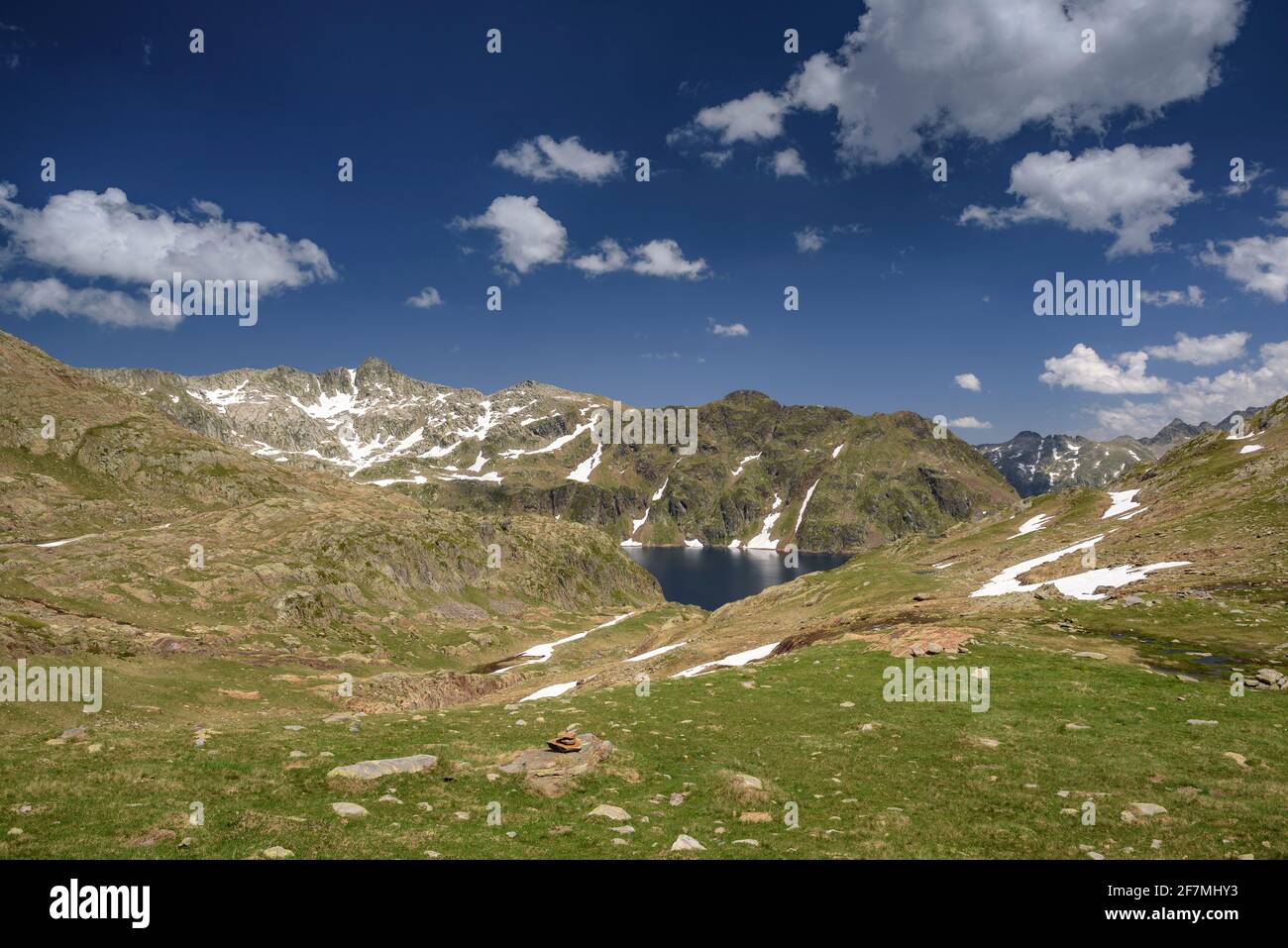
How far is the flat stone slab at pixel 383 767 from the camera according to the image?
728 inches

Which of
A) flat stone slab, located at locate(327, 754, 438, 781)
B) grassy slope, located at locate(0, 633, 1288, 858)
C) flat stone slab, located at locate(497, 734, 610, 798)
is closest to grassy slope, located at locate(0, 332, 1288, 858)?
grassy slope, located at locate(0, 633, 1288, 858)

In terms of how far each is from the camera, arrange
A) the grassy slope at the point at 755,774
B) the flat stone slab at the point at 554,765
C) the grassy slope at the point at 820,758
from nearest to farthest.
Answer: the grassy slope at the point at 755,774
the grassy slope at the point at 820,758
the flat stone slab at the point at 554,765

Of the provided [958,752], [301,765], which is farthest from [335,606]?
[958,752]

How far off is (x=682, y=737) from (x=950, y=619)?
2960 cm

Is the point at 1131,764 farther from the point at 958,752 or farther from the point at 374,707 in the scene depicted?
the point at 374,707

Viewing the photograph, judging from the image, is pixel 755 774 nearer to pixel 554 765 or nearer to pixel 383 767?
pixel 554 765

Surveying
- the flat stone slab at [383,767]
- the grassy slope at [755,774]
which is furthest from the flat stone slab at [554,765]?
the flat stone slab at [383,767]

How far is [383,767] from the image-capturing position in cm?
1941

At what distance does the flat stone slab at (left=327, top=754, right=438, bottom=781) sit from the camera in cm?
1849

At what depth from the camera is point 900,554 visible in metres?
112

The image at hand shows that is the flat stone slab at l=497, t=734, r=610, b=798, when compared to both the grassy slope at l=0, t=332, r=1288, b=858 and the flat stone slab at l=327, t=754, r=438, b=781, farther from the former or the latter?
the flat stone slab at l=327, t=754, r=438, b=781

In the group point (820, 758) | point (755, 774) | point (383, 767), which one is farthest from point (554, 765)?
point (820, 758)

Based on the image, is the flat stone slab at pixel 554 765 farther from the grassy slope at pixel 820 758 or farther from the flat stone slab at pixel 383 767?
the flat stone slab at pixel 383 767

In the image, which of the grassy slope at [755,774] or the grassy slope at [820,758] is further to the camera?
the grassy slope at [820,758]
